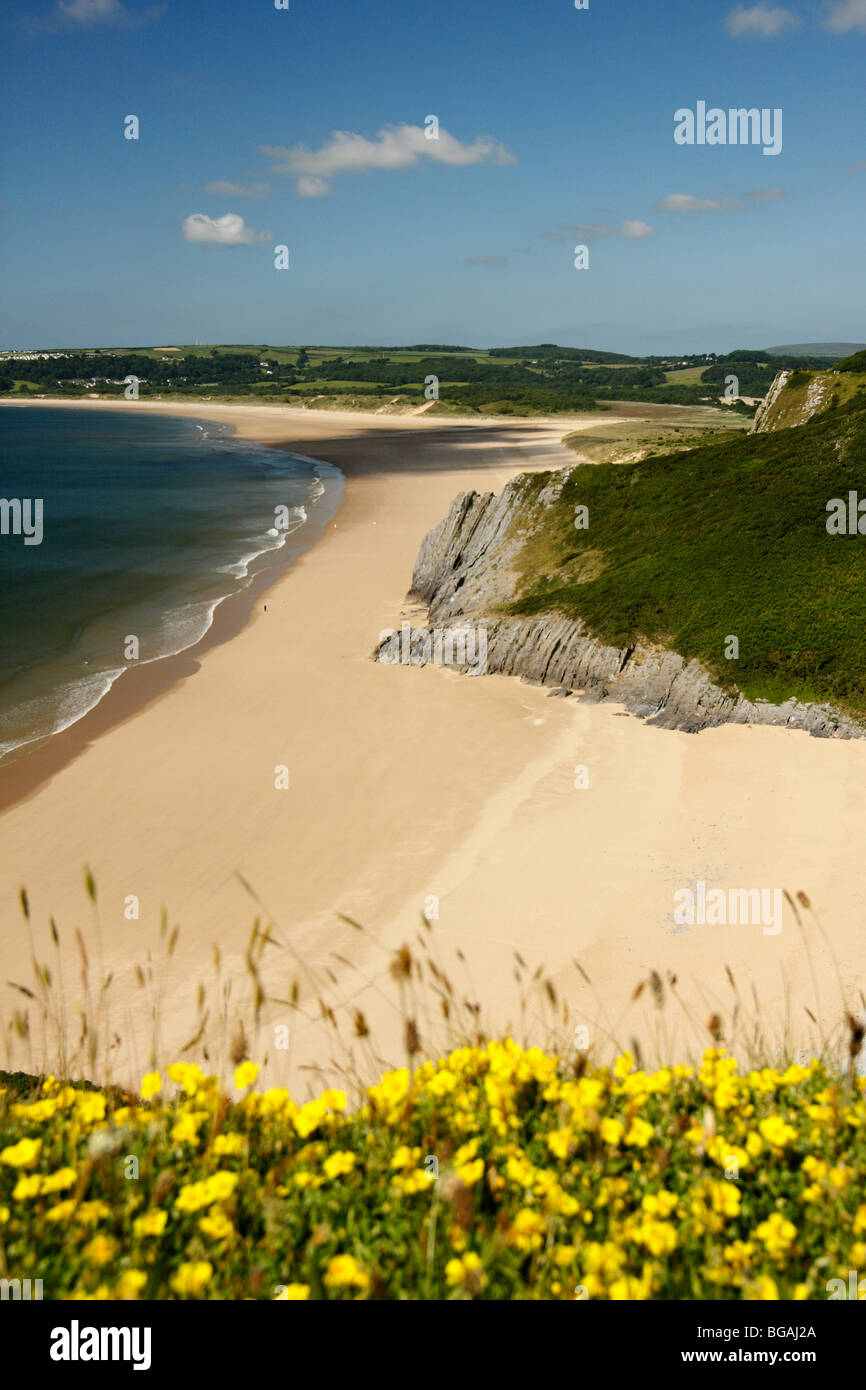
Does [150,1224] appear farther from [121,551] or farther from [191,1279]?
[121,551]

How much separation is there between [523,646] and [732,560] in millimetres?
6452

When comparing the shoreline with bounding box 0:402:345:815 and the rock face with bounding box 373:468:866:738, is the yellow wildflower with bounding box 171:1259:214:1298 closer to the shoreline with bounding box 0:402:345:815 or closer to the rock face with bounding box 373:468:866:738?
the shoreline with bounding box 0:402:345:815

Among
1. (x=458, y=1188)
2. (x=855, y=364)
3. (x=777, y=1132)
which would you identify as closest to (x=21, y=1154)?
(x=458, y=1188)

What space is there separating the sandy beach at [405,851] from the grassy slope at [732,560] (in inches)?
115

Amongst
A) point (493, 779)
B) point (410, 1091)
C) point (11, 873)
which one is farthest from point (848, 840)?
point (11, 873)

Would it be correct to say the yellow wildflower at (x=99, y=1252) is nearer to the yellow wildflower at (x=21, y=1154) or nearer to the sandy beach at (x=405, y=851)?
the yellow wildflower at (x=21, y=1154)

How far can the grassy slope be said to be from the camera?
20.6m

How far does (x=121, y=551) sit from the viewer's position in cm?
4450

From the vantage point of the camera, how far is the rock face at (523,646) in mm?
19891

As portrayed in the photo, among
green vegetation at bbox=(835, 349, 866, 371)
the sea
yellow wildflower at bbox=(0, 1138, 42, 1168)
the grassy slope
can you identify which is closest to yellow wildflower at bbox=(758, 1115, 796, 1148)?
yellow wildflower at bbox=(0, 1138, 42, 1168)

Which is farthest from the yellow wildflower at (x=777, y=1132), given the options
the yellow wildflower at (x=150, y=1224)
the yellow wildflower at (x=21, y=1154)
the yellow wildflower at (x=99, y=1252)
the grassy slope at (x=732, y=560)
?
the grassy slope at (x=732, y=560)

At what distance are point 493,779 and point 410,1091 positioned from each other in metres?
13.8

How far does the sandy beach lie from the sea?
3.09 meters

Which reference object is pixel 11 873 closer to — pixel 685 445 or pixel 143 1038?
pixel 143 1038
